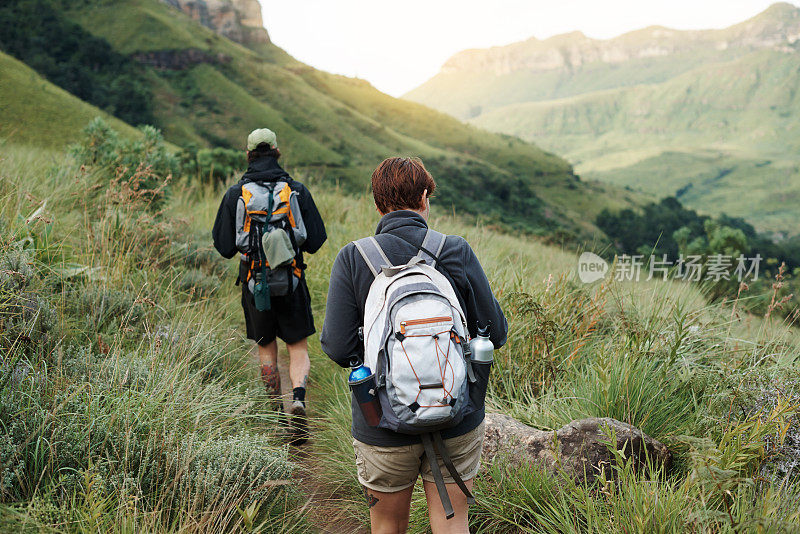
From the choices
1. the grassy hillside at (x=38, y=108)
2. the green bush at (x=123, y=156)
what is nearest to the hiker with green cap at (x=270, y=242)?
the green bush at (x=123, y=156)

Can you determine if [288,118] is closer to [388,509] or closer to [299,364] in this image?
[299,364]

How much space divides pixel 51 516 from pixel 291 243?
7.16ft

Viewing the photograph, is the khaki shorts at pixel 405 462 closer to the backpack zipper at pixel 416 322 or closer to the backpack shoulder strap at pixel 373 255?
the backpack zipper at pixel 416 322

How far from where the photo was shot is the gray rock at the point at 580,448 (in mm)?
2826

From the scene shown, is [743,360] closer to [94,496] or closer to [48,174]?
[94,496]

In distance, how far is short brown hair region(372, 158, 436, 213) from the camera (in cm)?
219

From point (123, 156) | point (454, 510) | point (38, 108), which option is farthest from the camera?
point (38, 108)

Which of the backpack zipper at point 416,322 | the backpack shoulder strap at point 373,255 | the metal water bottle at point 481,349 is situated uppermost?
the backpack shoulder strap at point 373,255

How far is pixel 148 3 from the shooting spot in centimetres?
7531

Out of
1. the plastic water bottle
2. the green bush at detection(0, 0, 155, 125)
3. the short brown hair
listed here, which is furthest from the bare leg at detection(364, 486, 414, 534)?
the green bush at detection(0, 0, 155, 125)

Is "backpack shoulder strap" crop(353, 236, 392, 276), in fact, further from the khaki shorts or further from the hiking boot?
the hiking boot

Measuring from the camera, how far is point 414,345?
1852 millimetres

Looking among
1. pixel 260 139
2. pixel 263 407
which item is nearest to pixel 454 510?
pixel 263 407

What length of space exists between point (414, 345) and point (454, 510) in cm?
79
